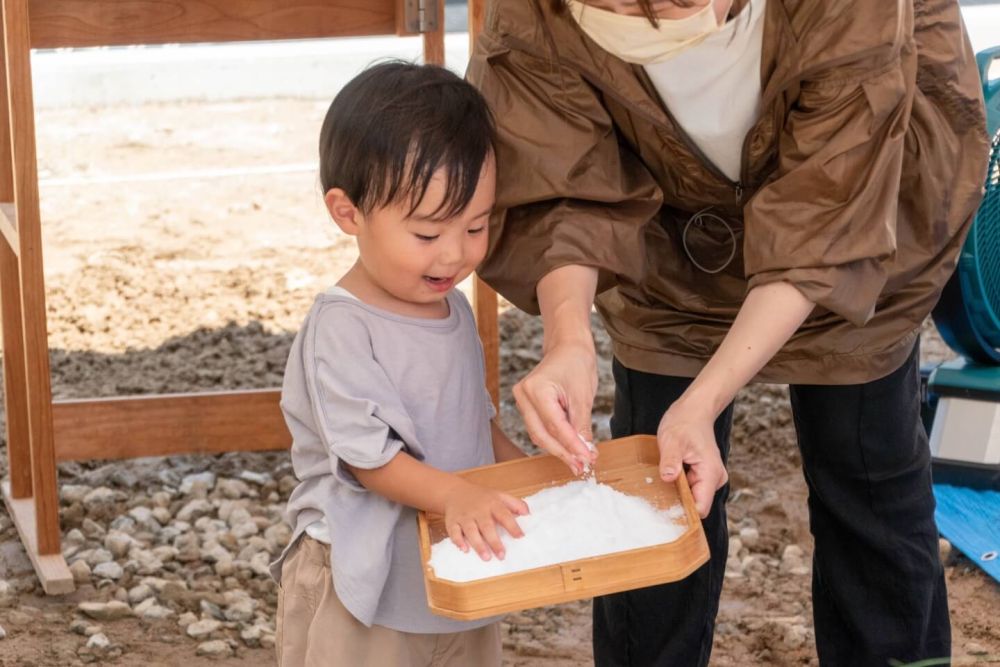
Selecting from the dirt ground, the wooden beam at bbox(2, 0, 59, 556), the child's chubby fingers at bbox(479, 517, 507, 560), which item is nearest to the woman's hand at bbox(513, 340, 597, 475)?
the child's chubby fingers at bbox(479, 517, 507, 560)

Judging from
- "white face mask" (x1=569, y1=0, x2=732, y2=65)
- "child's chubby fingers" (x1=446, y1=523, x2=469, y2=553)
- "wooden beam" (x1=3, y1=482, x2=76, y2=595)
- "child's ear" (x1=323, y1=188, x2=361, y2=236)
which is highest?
"white face mask" (x1=569, y1=0, x2=732, y2=65)

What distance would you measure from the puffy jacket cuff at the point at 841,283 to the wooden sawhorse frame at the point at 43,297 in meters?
1.43

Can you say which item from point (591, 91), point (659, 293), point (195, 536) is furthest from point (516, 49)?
point (195, 536)

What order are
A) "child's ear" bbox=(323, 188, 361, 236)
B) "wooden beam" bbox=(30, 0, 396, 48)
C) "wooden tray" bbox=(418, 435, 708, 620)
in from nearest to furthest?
"wooden tray" bbox=(418, 435, 708, 620) < "child's ear" bbox=(323, 188, 361, 236) < "wooden beam" bbox=(30, 0, 396, 48)

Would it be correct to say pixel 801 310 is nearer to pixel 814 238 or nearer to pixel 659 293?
pixel 814 238

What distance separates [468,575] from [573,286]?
0.44 metres

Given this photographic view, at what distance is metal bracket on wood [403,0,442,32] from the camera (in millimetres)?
3152

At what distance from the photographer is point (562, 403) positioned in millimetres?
1692

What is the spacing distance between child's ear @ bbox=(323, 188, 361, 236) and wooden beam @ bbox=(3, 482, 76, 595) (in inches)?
56.3

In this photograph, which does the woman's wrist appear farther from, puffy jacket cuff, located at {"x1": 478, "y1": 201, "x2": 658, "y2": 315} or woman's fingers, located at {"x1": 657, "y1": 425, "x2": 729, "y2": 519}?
woman's fingers, located at {"x1": 657, "y1": 425, "x2": 729, "y2": 519}

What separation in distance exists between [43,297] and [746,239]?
165 cm

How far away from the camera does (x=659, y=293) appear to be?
82.2 inches

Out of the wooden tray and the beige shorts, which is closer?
the wooden tray

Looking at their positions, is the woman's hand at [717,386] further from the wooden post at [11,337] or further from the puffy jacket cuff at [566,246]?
the wooden post at [11,337]
